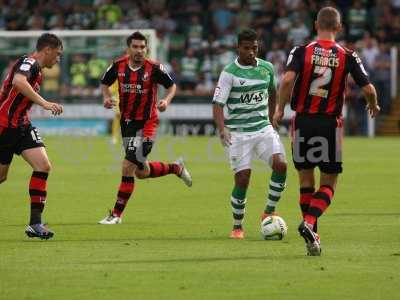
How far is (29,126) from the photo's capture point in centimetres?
1211

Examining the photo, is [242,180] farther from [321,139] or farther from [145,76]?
[145,76]

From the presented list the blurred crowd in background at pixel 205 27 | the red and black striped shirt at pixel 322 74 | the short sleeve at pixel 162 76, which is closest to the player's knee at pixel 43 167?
the short sleeve at pixel 162 76

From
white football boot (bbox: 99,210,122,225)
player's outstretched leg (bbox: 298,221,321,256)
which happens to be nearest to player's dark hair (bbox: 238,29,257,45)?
player's outstretched leg (bbox: 298,221,321,256)

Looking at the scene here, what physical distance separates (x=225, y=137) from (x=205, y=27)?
88.0ft

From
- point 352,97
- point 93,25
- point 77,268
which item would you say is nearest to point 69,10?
point 93,25

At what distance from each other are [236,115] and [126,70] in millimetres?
2108

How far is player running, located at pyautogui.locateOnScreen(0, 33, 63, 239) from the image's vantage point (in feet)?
38.7

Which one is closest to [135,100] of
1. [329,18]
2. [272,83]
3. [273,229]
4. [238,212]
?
[272,83]

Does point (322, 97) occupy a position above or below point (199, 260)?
above

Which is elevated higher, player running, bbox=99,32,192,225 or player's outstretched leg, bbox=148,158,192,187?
player running, bbox=99,32,192,225

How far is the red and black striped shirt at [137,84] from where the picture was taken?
13859 millimetres

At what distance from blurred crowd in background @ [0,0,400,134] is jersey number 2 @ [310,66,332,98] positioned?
23.9 m

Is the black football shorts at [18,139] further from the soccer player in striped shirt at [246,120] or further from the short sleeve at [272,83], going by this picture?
the short sleeve at [272,83]

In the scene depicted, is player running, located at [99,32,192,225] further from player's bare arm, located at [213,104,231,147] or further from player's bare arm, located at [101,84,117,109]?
player's bare arm, located at [213,104,231,147]
